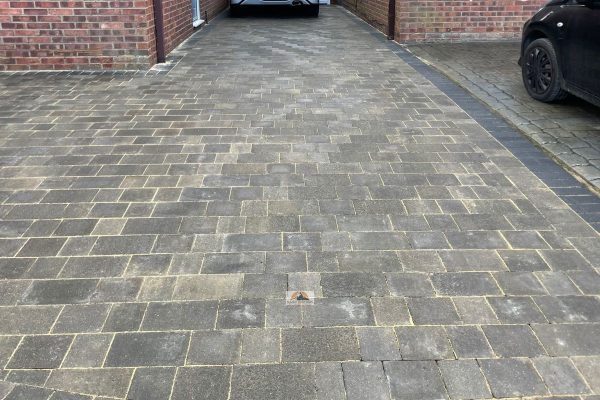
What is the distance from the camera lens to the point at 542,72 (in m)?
6.73

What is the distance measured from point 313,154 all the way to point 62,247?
2.46 meters

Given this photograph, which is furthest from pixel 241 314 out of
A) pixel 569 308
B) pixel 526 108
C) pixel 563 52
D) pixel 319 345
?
pixel 563 52

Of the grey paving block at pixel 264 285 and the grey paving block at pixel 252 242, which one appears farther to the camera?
the grey paving block at pixel 252 242

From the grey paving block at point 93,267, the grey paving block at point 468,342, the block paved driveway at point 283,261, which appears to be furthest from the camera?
the grey paving block at point 93,267

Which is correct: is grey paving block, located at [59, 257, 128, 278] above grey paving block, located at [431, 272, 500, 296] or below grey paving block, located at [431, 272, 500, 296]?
above

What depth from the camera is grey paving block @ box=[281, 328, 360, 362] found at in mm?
2602

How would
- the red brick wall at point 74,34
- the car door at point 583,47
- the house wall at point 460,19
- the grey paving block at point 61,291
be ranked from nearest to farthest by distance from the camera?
1. the grey paving block at point 61,291
2. the car door at point 583,47
3. the red brick wall at point 74,34
4. the house wall at point 460,19

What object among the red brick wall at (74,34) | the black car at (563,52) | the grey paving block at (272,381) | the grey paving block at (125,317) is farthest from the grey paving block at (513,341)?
the red brick wall at (74,34)

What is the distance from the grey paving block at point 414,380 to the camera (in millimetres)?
2377

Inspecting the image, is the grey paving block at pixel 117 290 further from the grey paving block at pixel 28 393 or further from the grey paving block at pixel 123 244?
the grey paving block at pixel 28 393

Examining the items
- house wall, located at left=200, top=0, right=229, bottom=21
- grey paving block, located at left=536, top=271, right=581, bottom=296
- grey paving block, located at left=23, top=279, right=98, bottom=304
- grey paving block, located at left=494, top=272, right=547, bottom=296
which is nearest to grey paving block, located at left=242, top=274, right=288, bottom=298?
grey paving block, located at left=23, top=279, right=98, bottom=304

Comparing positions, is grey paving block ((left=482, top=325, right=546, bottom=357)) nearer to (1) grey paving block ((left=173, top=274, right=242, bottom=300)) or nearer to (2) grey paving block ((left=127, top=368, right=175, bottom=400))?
(1) grey paving block ((left=173, top=274, right=242, bottom=300))

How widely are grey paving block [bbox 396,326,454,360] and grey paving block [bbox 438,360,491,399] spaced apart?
0.22 feet

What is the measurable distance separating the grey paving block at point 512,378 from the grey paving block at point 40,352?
2007 mm
